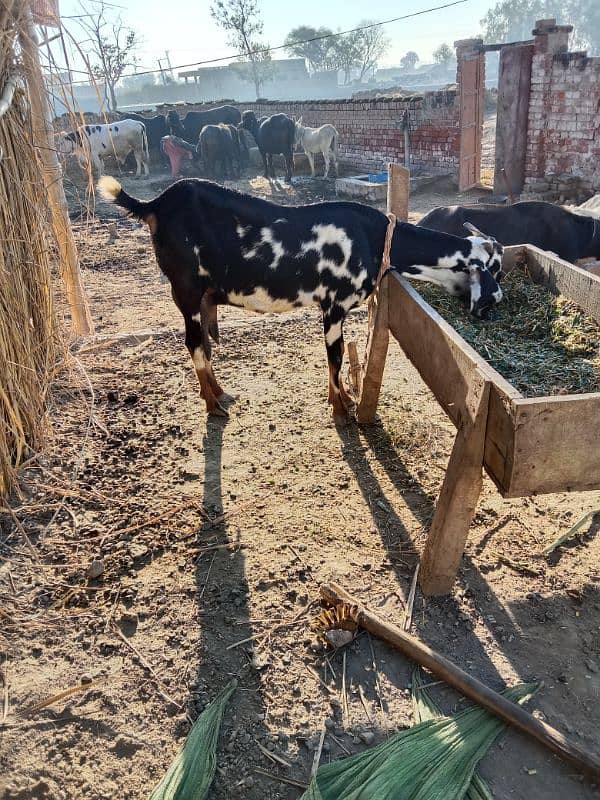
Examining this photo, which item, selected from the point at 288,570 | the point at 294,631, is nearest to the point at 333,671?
the point at 294,631

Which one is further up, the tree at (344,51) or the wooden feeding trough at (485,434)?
the tree at (344,51)

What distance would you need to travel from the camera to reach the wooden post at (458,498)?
7.38ft

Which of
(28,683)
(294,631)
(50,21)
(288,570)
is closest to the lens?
(28,683)

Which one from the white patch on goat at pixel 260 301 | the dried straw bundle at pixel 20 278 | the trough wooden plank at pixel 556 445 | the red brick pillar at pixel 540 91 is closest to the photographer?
the trough wooden plank at pixel 556 445

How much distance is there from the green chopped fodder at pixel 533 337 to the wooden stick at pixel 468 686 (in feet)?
3.87

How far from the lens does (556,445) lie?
2049 millimetres

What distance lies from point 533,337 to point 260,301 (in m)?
1.83

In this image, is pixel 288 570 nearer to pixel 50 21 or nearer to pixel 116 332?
pixel 50 21

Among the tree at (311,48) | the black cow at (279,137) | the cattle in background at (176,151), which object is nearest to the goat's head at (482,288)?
the black cow at (279,137)

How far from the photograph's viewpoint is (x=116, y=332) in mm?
5801

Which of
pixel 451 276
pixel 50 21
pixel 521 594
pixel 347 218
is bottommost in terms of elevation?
pixel 521 594

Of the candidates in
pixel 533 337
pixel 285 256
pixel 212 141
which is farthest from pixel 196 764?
pixel 212 141

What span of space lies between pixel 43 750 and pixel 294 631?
103 cm

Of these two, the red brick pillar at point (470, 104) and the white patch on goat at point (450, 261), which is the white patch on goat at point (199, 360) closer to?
the white patch on goat at point (450, 261)
